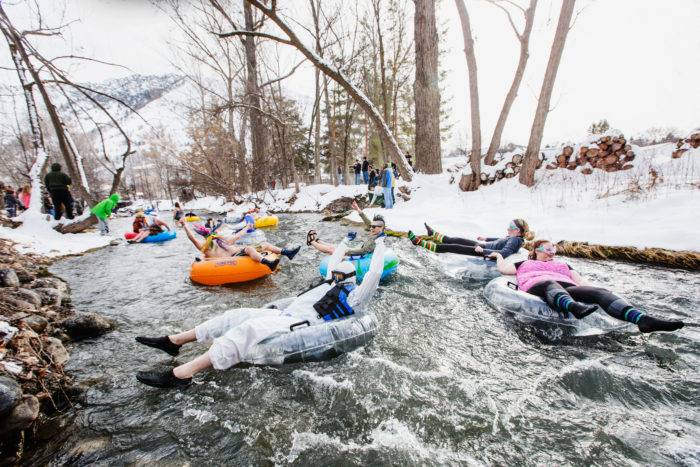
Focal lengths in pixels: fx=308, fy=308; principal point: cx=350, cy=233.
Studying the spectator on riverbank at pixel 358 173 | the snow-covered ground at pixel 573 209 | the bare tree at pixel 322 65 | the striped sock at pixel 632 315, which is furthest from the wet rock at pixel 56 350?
the spectator on riverbank at pixel 358 173

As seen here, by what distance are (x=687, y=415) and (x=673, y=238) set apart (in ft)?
15.5

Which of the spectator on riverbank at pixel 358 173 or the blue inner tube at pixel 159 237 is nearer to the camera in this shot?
the blue inner tube at pixel 159 237

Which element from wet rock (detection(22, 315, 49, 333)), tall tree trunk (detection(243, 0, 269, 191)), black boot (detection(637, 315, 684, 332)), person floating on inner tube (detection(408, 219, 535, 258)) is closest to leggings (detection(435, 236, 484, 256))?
person floating on inner tube (detection(408, 219, 535, 258))

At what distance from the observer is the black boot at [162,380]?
108 inches

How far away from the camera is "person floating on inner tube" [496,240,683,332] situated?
3133mm

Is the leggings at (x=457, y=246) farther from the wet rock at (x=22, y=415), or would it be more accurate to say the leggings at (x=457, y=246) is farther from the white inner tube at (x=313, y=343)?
the wet rock at (x=22, y=415)

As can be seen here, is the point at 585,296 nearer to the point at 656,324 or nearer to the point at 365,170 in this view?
the point at 656,324

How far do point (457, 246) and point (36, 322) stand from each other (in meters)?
6.13

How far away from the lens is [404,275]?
5.80m

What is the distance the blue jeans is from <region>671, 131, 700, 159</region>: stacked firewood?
26.1 ft

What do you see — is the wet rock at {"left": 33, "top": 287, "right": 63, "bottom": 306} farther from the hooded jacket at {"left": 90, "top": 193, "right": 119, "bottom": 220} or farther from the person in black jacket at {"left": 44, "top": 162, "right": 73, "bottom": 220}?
the person in black jacket at {"left": 44, "top": 162, "right": 73, "bottom": 220}

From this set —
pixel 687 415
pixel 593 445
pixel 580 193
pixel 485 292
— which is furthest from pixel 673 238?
pixel 593 445

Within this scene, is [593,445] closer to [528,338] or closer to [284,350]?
[528,338]

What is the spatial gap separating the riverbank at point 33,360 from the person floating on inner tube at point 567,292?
4.89 m
